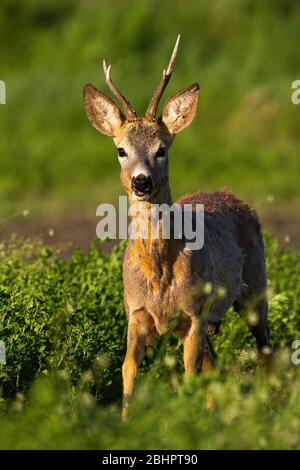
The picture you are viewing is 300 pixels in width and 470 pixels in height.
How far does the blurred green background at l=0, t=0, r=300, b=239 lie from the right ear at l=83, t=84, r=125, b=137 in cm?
940

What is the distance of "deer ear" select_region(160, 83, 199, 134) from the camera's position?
29.1 feet

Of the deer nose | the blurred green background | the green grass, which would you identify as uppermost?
the blurred green background

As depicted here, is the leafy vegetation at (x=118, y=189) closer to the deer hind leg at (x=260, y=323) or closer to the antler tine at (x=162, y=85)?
the deer hind leg at (x=260, y=323)

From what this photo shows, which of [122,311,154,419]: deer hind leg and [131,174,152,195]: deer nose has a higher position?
[131,174,152,195]: deer nose

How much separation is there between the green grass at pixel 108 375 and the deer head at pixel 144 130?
2.94ft

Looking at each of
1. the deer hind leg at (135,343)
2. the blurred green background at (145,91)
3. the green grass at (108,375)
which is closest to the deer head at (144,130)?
the deer hind leg at (135,343)

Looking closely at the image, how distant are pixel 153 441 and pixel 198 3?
22301 millimetres

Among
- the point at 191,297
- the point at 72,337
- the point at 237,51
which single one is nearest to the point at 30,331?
the point at 72,337

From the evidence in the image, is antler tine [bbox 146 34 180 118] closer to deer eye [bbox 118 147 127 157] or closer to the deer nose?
deer eye [bbox 118 147 127 157]

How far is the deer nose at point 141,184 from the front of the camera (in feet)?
26.7

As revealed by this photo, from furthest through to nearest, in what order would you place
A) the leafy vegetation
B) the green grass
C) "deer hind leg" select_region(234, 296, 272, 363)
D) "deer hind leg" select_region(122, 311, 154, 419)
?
1. "deer hind leg" select_region(234, 296, 272, 363)
2. "deer hind leg" select_region(122, 311, 154, 419)
3. the leafy vegetation
4. the green grass

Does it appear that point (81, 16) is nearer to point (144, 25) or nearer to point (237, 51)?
point (144, 25)

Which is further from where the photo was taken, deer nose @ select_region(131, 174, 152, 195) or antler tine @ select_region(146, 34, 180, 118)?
antler tine @ select_region(146, 34, 180, 118)

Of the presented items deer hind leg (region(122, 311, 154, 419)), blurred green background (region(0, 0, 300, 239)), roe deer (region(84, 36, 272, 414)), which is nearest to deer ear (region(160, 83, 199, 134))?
roe deer (region(84, 36, 272, 414))
